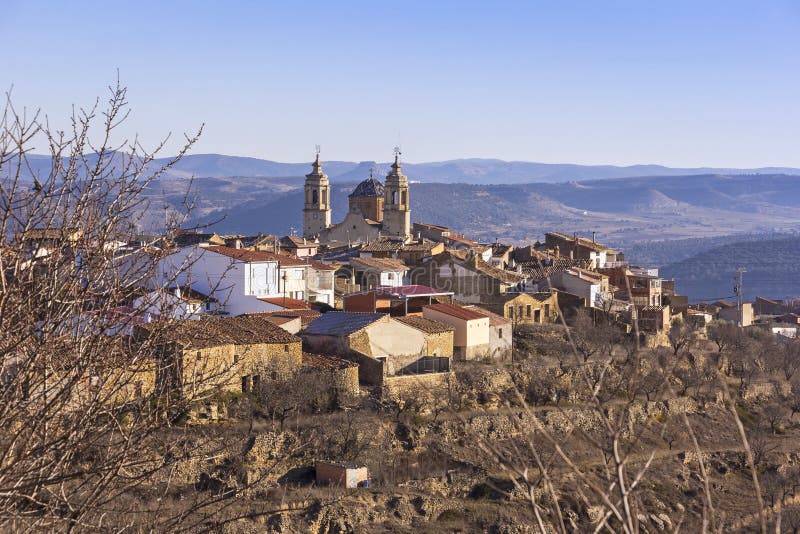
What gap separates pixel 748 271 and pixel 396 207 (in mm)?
70320

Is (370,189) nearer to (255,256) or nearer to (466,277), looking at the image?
(466,277)

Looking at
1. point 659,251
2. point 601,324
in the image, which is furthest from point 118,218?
point 659,251

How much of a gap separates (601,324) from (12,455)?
3198 cm

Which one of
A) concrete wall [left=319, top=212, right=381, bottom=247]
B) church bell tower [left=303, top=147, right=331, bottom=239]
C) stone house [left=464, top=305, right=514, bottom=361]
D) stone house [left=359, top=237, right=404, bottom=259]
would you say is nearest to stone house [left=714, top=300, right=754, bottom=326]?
stone house [left=359, top=237, right=404, bottom=259]

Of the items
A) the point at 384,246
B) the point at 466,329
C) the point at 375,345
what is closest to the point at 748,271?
the point at 384,246

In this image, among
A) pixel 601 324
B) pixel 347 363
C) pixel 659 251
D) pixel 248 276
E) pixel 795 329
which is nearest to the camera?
pixel 347 363

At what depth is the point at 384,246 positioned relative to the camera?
1940 inches

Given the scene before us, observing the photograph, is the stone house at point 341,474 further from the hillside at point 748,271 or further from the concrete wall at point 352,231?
the hillside at point 748,271

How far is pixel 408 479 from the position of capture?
2484cm

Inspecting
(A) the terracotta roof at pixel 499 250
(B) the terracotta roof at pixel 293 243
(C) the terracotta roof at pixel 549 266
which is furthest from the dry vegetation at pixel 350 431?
(B) the terracotta roof at pixel 293 243

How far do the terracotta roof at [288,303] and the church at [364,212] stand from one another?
2404 cm

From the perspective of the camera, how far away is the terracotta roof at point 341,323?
95.9ft

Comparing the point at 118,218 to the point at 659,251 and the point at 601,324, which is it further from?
the point at 659,251

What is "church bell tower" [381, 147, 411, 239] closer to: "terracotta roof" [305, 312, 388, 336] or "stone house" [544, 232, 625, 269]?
"stone house" [544, 232, 625, 269]
